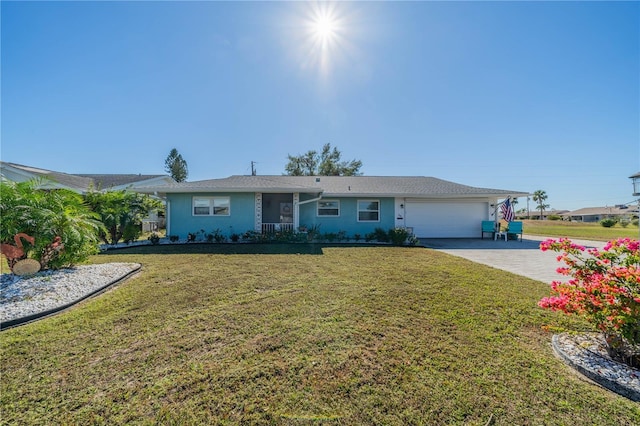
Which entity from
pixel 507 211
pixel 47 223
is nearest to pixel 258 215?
pixel 47 223

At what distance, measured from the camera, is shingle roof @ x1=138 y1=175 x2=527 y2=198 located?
36.8 ft

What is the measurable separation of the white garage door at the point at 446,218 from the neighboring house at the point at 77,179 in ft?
48.3

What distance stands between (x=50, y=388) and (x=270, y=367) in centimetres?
185

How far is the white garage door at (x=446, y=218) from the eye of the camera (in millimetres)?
13867

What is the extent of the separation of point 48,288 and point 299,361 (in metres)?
5.15

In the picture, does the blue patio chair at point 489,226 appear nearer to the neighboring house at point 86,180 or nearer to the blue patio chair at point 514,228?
the blue patio chair at point 514,228

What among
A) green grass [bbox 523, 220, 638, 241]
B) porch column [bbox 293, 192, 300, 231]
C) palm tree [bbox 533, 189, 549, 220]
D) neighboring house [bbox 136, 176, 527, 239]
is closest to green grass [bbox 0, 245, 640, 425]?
porch column [bbox 293, 192, 300, 231]

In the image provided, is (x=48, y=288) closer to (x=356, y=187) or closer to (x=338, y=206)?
(x=338, y=206)

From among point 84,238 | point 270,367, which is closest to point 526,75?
point 270,367

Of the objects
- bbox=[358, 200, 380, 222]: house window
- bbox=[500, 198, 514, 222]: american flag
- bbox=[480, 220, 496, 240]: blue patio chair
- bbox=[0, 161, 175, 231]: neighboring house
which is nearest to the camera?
bbox=[500, 198, 514, 222]: american flag

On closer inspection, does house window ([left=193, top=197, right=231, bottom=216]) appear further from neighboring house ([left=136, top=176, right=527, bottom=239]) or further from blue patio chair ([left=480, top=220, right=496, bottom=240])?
blue patio chair ([left=480, top=220, right=496, bottom=240])

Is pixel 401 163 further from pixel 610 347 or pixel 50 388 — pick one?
pixel 50 388

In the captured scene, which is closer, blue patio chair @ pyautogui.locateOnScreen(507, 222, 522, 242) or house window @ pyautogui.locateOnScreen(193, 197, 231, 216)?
house window @ pyautogui.locateOnScreen(193, 197, 231, 216)

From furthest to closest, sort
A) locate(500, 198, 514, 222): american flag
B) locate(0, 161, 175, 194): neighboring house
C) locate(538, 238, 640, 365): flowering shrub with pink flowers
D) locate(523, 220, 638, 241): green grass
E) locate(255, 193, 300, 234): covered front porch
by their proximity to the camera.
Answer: locate(523, 220, 638, 241): green grass → locate(255, 193, 300, 234): covered front porch → locate(0, 161, 175, 194): neighboring house → locate(500, 198, 514, 222): american flag → locate(538, 238, 640, 365): flowering shrub with pink flowers
